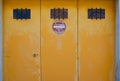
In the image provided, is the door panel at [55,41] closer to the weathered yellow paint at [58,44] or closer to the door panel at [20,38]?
the weathered yellow paint at [58,44]

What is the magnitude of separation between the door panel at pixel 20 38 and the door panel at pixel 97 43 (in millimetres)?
1248

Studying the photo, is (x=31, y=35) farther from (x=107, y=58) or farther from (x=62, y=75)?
(x=107, y=58)

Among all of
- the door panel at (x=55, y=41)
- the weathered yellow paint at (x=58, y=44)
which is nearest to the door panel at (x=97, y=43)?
the weathered yellow paint at (x=58, y=44)

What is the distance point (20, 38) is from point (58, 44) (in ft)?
3.56

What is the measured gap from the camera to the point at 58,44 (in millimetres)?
9938

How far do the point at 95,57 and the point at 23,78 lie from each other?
213 centimetres

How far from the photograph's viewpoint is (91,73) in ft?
32.7

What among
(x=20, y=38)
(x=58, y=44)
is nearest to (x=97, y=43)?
(x=58, y=44)

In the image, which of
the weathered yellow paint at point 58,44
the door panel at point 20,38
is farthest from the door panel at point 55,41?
the door panel at point 20,38

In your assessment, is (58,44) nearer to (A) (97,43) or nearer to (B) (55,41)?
(B) (55,41)

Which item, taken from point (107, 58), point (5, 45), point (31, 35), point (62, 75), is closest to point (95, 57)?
point (107, 58)

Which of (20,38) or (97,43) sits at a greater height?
(20,38)

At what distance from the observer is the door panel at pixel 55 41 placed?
32.6 feet

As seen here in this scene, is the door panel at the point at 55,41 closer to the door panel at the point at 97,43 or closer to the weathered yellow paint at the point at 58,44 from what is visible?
the weathered yellow paint at the point at 58,44
